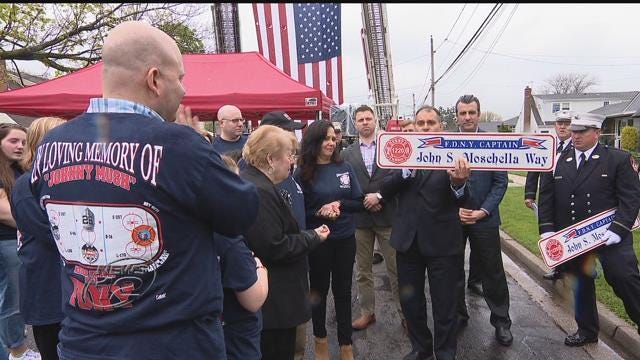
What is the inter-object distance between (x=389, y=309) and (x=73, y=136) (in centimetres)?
397

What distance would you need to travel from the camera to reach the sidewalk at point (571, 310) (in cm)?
365

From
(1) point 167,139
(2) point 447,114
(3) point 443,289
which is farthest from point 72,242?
(2) point 447,114

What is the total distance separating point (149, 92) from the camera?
1318mm

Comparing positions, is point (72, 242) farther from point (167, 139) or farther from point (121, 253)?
point (167, 139)

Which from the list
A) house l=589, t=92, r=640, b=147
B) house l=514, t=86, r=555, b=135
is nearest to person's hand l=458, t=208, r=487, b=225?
house l=589, t=92, r=640, b=147

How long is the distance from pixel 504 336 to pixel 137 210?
3.51 meters

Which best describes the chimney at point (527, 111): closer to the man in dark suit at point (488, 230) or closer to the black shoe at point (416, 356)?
the man in dark suit at point (488, 230)

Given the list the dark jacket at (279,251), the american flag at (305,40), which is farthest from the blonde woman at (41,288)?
the american flag at (305,40)

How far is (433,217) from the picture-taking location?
3.14 meters

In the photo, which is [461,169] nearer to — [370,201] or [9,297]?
[370,201]

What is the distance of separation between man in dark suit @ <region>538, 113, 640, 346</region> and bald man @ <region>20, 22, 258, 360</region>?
10.4ft

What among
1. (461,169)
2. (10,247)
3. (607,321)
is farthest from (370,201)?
(10,247)

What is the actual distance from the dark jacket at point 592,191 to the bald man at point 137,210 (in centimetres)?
317

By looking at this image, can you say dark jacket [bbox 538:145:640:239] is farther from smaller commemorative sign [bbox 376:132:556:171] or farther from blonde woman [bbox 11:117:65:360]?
blonde woman [bbox 11:117:65:360]
